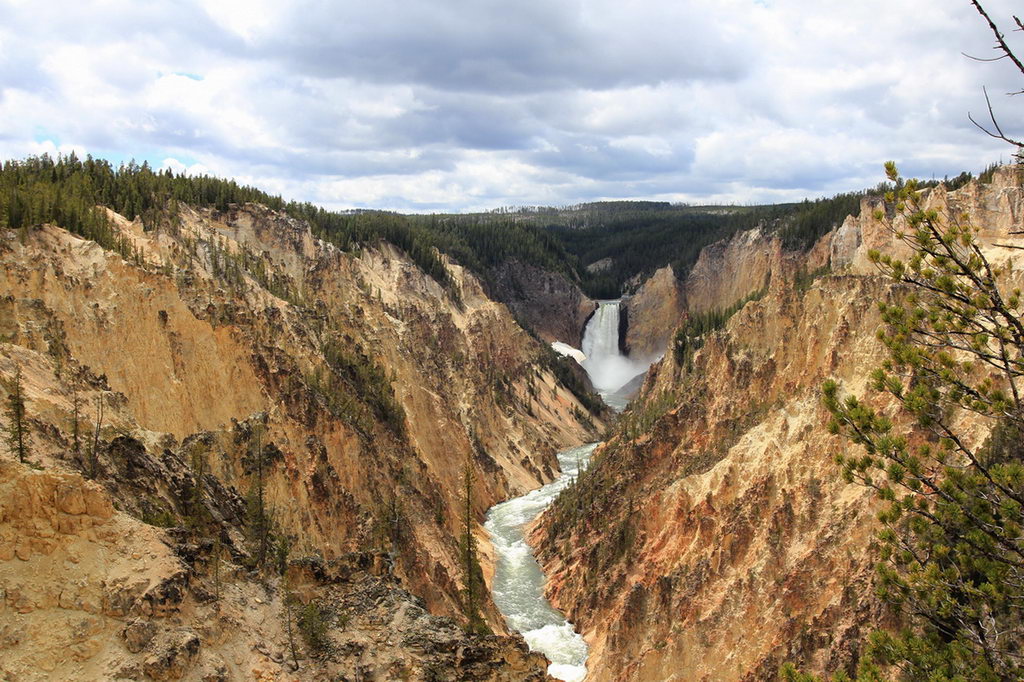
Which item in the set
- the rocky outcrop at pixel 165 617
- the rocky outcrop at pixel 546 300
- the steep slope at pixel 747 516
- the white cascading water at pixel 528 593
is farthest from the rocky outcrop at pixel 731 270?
the rocky outcrop at pixel 165 617

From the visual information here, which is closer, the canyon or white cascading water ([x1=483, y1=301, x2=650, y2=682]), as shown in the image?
the canyon

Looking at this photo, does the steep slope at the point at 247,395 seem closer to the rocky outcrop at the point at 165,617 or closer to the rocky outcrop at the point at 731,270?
the rocky outcrop at the point at 165,617

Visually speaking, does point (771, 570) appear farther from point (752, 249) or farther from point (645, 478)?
point (752, 249)

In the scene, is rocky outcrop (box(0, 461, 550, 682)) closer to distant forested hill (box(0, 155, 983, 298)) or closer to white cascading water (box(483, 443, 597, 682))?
white cascading water (box(483, 443, 597, 682))

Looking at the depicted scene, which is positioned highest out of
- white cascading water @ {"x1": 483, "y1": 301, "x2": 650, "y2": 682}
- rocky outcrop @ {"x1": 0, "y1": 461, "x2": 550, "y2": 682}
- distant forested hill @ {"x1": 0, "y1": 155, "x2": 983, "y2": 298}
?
distant forested hill @ {"x1": 0, "y1": 155, "x2": 983, "y2": 298}

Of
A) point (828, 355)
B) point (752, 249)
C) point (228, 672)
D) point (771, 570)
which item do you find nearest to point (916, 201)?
point (228, 672)

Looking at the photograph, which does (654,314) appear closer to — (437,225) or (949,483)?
(437,225)

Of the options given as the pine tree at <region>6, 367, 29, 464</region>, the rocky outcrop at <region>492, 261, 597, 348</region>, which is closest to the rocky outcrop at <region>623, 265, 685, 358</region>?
the rocky outcrop at <region>492, 261, 597, 348</region>

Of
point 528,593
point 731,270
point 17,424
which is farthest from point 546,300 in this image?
point 17,424
